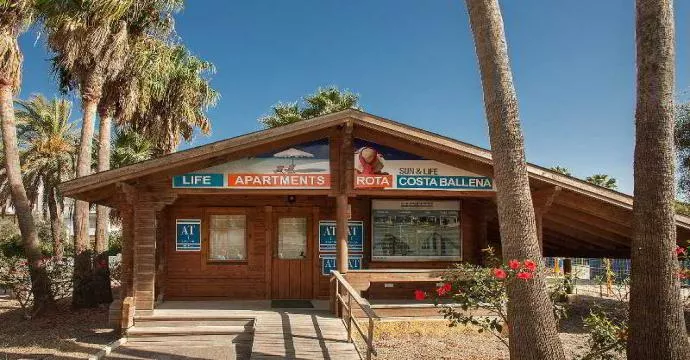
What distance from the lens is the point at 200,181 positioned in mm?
10516

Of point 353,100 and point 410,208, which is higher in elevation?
point 353,100

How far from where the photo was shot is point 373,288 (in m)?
12.7

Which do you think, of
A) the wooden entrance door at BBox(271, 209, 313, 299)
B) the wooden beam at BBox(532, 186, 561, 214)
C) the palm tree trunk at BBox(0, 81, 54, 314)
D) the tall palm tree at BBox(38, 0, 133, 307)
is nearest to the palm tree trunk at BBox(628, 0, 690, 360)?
the wooden beam at BBox(532, 186, 561, 214)

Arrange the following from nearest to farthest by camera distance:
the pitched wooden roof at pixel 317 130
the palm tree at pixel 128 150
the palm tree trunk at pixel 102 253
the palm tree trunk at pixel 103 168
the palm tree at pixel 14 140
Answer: the pitched wooden roof at pixel 317 130, the palm tree at pixel 14 140, the palm tree trunk at pixel 102 253, the palm tree trunk at pixel 103 168, the palm tree at pixel 128 150

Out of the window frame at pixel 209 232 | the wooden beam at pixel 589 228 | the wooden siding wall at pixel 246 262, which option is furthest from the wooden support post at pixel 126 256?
the wooden beam at pixel 589 228

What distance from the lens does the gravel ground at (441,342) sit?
28.7ft

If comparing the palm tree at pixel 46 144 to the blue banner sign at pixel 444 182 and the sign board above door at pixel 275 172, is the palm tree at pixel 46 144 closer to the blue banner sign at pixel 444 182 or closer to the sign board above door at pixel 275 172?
the sign board above door at pixel 275 172

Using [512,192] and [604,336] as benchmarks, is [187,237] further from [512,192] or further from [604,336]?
[604,336]

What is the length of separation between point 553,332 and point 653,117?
8.35 ft

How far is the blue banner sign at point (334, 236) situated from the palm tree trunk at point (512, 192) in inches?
272

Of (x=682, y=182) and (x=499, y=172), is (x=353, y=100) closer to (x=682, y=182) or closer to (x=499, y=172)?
(x=682, y=182)

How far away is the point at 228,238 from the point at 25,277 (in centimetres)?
549

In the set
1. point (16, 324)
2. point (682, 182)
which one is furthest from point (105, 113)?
point (682, 182)

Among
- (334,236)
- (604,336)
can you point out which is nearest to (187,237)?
(334,236)
